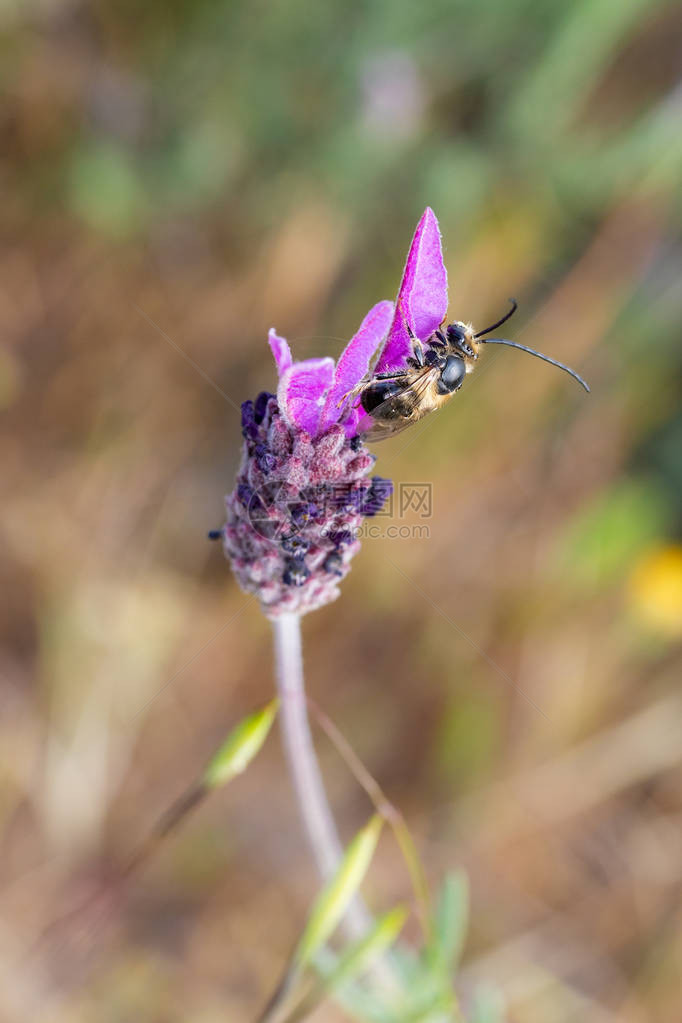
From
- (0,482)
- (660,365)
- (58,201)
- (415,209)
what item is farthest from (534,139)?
(0,482)

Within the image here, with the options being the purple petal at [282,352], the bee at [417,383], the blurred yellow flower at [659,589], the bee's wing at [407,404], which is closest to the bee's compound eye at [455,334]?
the bee at [417,383]

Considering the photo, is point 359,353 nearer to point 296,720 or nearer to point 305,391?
point 305,391

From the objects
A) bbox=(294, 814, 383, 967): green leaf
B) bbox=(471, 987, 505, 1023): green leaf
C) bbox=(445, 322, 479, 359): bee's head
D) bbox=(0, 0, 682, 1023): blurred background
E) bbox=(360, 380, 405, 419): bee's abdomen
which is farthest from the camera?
bbox=(0, 0, 682, 1023): blurred background

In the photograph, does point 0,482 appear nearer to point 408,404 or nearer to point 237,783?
point 237,783

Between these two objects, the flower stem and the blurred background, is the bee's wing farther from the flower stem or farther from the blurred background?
the blurred background

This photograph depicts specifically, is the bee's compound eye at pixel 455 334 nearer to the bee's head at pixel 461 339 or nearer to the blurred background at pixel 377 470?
the bee's head at pixel 461 339

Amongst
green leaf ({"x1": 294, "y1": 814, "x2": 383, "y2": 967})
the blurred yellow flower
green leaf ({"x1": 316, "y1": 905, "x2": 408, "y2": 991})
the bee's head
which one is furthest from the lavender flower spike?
the blurred yellow flower
